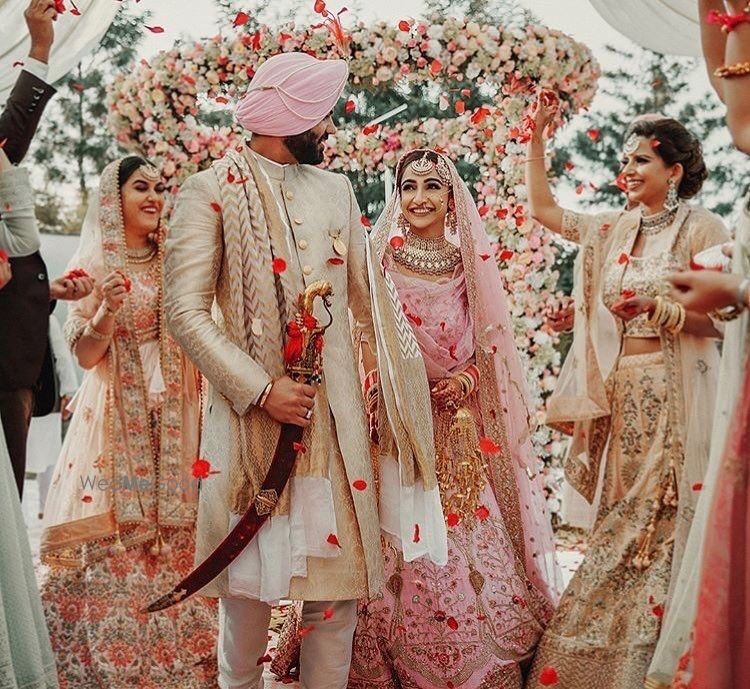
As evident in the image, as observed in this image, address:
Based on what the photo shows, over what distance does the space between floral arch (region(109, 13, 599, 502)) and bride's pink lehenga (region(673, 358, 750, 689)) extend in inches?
185

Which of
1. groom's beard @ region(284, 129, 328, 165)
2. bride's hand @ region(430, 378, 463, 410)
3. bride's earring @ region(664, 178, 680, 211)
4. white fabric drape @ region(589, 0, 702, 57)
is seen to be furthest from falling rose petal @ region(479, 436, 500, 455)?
white fabric drape @ region(589, 0, 702, 57)

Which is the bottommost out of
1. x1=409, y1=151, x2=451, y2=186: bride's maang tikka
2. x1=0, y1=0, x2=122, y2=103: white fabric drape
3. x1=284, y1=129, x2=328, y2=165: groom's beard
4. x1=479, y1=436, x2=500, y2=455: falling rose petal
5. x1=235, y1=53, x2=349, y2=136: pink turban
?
x1=479, y1=436, x2=500, y2=455: falling rose petal

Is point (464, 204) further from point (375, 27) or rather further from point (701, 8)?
point (375, 27)

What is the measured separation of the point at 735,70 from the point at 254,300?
1487mm

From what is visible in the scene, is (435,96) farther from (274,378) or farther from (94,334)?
(274,378)

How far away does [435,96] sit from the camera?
7.46m

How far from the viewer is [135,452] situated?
167 inches

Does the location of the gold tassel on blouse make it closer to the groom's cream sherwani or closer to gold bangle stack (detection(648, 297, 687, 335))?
the groom's cream sherwani

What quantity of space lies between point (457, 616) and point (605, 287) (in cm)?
142

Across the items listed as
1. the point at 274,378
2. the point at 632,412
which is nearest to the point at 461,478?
the point at 632,412

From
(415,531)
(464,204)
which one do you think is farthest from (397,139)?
(415,531)

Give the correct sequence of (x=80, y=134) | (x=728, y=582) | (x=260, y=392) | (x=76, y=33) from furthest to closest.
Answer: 1. (x=80, y=134)
2. (x=76, y=33)
3. (x=260, y=392)
4. (x=728, y=582)

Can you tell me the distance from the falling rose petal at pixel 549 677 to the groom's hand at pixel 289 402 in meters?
1.51

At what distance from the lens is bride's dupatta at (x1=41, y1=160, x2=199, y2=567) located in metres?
4.12
